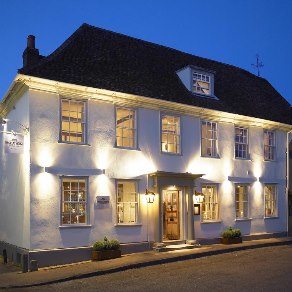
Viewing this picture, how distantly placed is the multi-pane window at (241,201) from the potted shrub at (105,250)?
750 cm

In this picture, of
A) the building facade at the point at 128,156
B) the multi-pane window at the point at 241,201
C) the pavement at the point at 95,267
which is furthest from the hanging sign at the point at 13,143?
the multi-pane window at the point at 241,201

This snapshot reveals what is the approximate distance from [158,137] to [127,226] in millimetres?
3822

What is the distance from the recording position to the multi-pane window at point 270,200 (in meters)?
22.8

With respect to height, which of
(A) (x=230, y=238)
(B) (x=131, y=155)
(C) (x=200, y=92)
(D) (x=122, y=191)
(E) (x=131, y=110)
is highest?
(C) (x=200, y=92)

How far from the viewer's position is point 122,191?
1738 centimetres

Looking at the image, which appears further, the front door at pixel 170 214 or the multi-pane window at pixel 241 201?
the multi-pane window at pixel 241 201

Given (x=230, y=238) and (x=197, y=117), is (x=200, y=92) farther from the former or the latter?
(x=230, y=238)

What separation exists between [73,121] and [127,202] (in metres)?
3.78

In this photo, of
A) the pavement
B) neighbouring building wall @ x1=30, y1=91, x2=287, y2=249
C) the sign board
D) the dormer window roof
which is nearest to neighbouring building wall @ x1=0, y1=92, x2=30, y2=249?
neighbouring building wall @ x1=30, y1=91, x2=287, y2=249

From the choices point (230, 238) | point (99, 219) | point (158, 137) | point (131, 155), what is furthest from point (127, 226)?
point (230, 238)

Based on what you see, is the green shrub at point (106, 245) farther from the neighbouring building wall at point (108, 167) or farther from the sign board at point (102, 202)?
the sign board at point (102, 202)

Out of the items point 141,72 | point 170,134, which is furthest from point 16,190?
point 141,72

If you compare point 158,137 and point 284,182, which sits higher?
point 158,137

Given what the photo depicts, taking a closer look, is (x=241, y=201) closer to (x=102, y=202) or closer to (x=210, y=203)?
(x=210, y=203)
